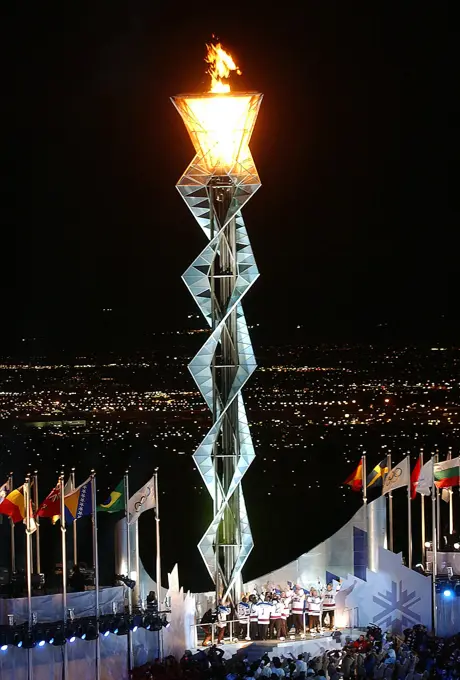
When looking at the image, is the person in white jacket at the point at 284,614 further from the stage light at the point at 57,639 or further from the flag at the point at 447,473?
the stage light at the point at 57,639

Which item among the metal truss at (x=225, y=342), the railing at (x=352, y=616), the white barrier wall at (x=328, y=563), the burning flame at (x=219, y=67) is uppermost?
the burning flame at (x=219, y=67)

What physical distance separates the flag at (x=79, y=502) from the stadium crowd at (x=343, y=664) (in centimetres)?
357

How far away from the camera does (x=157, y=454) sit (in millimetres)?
108125

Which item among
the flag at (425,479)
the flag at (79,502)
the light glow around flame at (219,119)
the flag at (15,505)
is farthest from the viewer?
the flag at (425,479)

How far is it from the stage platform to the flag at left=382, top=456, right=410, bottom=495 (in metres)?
4.30

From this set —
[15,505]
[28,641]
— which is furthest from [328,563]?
[28,641]

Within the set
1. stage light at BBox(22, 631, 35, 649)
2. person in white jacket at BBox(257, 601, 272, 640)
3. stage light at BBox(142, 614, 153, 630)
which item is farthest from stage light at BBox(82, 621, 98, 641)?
person in white jacket at BBox(257, 601, 272, 640)

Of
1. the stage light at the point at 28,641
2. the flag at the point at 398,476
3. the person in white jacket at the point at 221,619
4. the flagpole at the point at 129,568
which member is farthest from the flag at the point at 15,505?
the flag at the point at 398,476

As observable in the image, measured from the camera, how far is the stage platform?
127 ft

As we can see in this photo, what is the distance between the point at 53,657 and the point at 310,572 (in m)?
9.20

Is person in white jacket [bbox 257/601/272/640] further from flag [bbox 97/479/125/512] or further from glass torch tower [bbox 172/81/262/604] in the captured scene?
flag [bbox 97/479/125/512]

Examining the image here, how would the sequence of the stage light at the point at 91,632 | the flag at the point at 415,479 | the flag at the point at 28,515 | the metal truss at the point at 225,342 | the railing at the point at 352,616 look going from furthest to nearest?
the flag at the point at 415,479
the metal truss at the point at 225,342
the railing at the point at 352,616
the flag at the point at 28,515
the stage light at the point at 91,632

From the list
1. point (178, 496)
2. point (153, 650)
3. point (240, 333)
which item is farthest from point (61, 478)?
point (178, 496)

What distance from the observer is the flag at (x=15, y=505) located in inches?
1448
